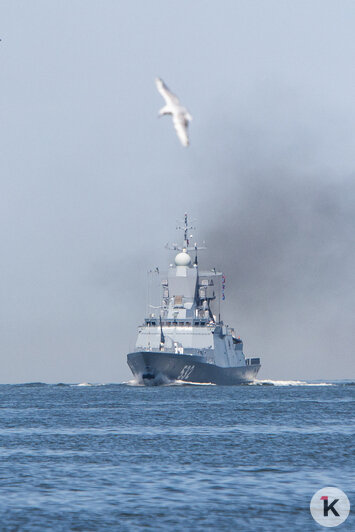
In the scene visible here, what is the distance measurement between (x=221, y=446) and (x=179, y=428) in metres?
9.90

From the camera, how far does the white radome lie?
140 metres

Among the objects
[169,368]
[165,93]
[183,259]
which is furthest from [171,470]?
[183,259]

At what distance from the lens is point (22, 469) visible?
119 ft

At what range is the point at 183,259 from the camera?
461 feet

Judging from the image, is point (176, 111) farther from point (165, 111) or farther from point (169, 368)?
point (169, 368)

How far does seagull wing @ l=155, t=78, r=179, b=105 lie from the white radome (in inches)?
4795

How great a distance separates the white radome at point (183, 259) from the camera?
140250mm

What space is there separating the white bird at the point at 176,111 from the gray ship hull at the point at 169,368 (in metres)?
101

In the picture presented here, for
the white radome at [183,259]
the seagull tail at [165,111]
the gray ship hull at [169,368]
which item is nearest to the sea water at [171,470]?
the seagull tail at [165,111]

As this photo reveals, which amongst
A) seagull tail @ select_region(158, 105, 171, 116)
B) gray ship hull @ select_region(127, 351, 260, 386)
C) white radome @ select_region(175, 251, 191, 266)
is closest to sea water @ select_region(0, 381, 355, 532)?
seagull tail @ select_region(158, 105, 171, 116)

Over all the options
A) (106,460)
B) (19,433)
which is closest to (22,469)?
(106,460)

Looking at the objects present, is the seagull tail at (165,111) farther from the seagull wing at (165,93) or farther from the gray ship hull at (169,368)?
the gray ship hull at (169,368)

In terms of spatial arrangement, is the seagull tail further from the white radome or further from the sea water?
the white radome

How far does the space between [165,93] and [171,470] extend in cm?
2100
